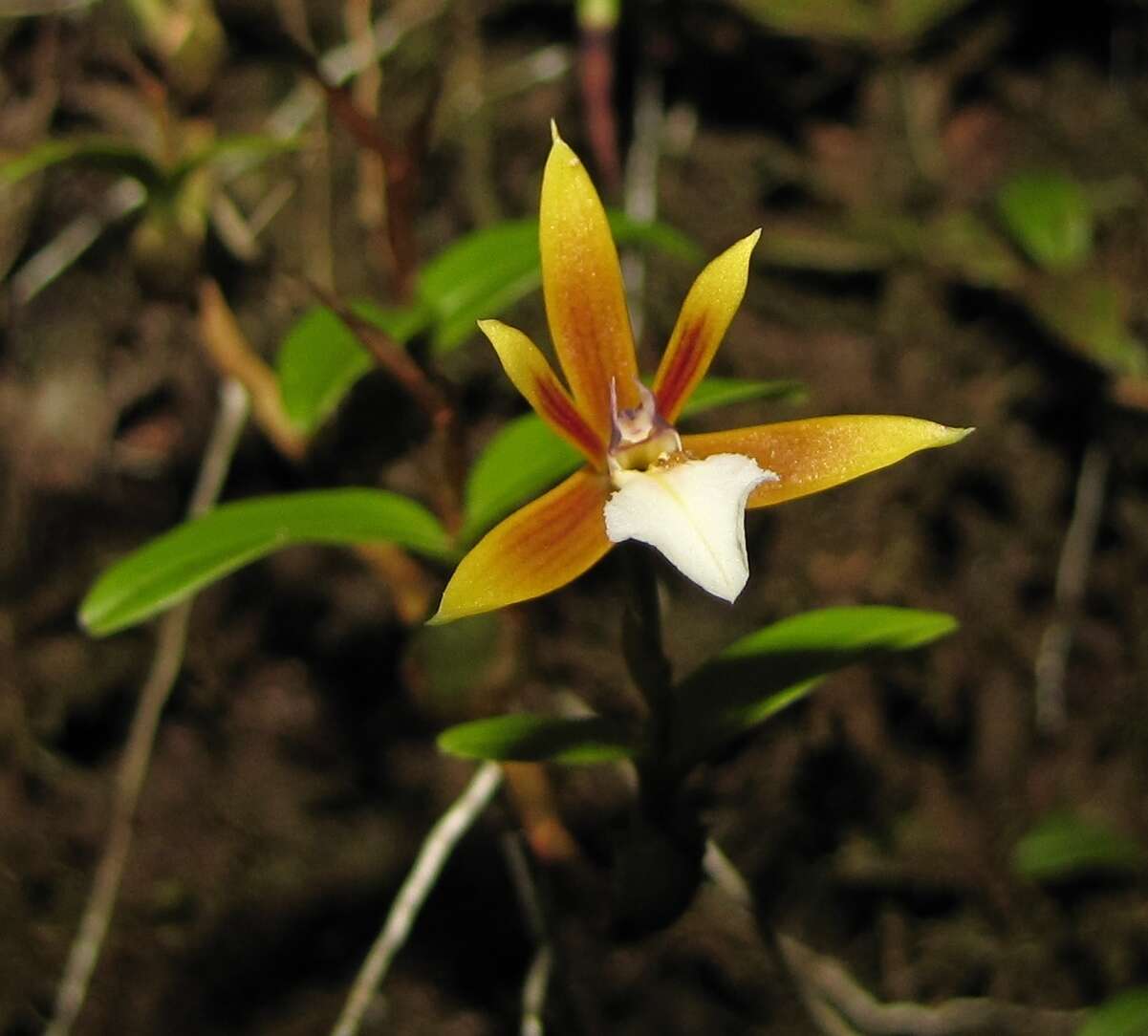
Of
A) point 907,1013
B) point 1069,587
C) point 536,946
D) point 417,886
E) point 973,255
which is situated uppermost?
point 973,255

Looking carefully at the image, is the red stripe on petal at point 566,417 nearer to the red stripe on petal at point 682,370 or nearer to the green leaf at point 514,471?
the red stripe on petal at point 682,370

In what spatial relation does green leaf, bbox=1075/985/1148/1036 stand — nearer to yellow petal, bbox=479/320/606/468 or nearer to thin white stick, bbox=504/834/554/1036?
thin white stick, bbox=504/834/554/1036

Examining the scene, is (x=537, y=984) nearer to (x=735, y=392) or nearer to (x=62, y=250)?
(x=735, y=392)

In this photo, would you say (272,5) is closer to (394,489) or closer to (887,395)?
(394,489)

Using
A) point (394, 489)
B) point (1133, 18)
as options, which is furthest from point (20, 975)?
point (1133, 18)

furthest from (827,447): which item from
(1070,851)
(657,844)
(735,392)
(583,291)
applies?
(1070,851)
